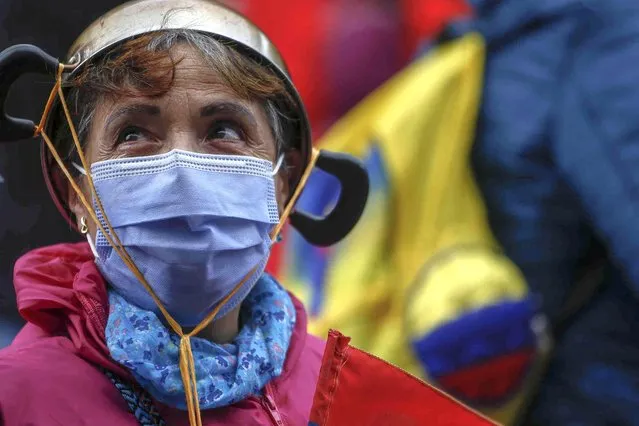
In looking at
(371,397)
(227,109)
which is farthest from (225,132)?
(371,397)

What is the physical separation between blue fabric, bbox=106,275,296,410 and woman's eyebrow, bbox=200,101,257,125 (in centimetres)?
Result: 34

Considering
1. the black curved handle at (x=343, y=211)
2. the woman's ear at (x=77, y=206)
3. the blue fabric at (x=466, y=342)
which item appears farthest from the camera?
the blue fabric at (x=466, y=342)

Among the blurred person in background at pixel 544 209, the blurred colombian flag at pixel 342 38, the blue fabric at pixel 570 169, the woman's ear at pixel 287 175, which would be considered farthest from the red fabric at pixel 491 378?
the woman's ear at pixel 287 175

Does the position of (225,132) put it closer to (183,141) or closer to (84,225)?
Result: (183,141)

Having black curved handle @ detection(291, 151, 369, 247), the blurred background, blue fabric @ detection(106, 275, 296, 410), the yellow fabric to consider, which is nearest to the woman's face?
blue fabric @ detection(106, 275, 296, 410)

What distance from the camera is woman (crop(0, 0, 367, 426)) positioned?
5.07 feet

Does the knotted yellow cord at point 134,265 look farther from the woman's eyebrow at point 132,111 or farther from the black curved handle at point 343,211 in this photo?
the black curved handle at point 343,211

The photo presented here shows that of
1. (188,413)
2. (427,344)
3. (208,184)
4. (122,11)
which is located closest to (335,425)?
(188,413)

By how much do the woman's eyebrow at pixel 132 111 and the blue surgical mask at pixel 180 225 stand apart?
0.08 m

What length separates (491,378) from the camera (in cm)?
328

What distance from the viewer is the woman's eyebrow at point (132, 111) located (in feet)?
5.36

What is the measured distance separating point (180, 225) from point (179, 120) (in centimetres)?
18

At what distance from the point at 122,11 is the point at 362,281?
5.87ft

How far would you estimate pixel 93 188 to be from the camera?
1663 millimetres
